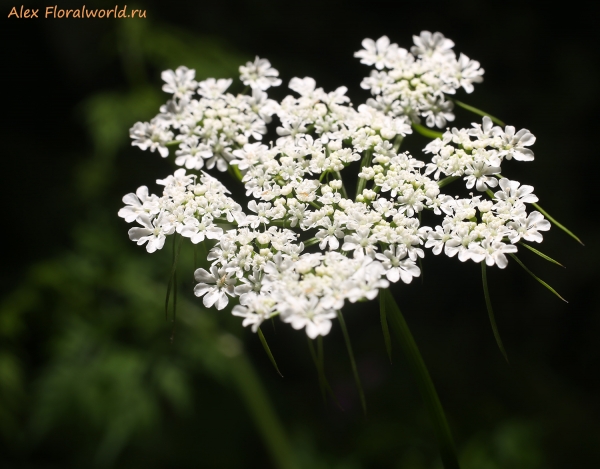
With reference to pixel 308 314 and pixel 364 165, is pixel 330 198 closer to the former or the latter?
pixel 364 165

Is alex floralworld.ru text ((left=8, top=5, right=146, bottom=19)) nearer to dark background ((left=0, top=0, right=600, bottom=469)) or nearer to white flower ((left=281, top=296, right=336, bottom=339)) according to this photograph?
Result: dark background ((left=0, top=0, right=600, bottom=469))

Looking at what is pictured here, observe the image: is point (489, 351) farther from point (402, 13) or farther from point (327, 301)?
point (327, 301)

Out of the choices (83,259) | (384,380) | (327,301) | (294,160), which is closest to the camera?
Answer: (327,301)

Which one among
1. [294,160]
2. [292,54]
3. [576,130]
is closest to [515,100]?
[576,130]

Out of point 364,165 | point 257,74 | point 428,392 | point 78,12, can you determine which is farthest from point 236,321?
point 78,12

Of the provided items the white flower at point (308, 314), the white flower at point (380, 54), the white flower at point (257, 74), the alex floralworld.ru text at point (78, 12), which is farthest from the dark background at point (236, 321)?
the white flower at point (308, 314)

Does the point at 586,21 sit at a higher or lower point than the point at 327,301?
higher
